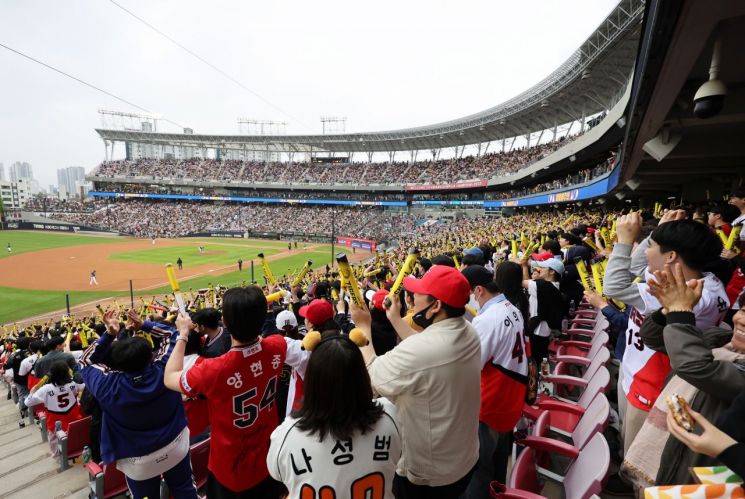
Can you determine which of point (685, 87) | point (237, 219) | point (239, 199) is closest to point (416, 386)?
point (685, 87)

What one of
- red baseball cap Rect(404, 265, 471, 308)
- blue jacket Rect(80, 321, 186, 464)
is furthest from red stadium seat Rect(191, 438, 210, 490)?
red baseball cap Rect(404, 265, 471, 308)

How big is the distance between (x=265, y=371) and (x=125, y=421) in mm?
1320

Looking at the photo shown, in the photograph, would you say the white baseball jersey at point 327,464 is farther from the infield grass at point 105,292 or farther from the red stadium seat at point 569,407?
the infield grass at point 105,292

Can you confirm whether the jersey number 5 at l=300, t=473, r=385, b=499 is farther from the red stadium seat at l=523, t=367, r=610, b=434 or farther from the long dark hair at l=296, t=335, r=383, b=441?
the red stadium seat at l=523, t=367, r=610, b=434

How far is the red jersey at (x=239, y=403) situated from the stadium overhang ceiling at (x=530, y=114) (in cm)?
1706

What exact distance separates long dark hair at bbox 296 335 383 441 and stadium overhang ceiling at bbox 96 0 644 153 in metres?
17.2

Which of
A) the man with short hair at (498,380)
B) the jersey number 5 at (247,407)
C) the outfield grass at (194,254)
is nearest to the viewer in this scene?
the jersey number 5 at (247,407)

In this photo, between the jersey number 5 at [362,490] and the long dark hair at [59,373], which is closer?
the jersey number 5 at [362,490]

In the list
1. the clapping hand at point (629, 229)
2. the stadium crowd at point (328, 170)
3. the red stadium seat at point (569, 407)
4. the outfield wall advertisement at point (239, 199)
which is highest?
the stadium crowd at point (328, 170)

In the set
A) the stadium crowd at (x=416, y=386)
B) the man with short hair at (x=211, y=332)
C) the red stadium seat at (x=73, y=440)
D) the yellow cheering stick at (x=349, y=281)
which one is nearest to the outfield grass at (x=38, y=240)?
the red stadium seat at (x=73, y=440)

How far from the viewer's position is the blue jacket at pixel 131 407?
9.71ft

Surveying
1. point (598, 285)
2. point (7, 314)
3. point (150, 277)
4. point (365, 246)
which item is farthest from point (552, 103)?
point (7, 314)

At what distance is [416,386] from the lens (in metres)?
2.03

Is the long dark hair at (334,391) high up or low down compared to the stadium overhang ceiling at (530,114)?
down
